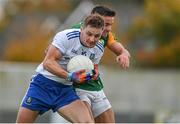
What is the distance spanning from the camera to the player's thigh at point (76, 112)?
1008cm

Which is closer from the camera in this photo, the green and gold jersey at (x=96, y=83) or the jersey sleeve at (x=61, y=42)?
the jersey sleeve at (x=61, y=42)

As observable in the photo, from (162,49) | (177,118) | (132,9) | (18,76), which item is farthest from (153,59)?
(177,118)

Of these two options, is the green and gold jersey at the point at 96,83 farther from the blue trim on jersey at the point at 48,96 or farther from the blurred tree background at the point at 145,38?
the blurred tree background at the point at 145,38

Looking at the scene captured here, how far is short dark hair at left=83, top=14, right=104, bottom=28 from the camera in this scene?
9.84m

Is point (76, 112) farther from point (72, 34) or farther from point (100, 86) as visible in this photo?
point (72, 34)

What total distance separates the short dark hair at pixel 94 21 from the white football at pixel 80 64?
0.43 m

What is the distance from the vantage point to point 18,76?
27.5 meters

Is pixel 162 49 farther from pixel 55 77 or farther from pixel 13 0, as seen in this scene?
pixel 55 77

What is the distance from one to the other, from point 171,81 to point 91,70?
19.2 meters

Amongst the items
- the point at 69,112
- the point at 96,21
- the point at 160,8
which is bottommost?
the point at 160,8

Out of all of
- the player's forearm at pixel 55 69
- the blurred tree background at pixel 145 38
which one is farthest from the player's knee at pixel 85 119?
the blurred tree background at pixel 145 38

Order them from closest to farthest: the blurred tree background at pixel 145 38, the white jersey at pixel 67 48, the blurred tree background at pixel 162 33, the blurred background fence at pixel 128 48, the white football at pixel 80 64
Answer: the white football at pixel 80 64 → the white jersey at pixel 67 48 → the blurred background fence at pixel 128 48 → the blurred tree background at pixel 162 33 → the blurred tree background at pixel 145 38

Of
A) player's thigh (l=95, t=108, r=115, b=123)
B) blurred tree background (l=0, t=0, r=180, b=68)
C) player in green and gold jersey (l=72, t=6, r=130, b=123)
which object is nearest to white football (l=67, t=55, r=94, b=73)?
player in green and gold jersey (l=72, t=6, r=130, b=123)

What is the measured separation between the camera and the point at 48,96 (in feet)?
33.8
